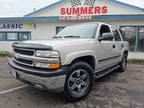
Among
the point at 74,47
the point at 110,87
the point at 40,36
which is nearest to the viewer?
the point at 74,47

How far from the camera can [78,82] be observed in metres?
3.55

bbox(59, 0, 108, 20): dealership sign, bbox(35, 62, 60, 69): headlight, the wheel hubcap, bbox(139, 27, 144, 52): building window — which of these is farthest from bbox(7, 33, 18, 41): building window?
bbox(35, 62, 60, 69): headlight

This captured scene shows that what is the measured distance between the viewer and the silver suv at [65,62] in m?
2.93

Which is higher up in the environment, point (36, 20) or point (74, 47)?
point (36, 20)

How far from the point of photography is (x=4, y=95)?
388 centimetres

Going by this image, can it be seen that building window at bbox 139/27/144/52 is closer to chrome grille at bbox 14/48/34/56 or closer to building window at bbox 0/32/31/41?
building window at bbox 0/32/31/41

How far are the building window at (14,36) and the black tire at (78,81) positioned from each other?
11.0 meters

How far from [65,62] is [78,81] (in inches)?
29.5

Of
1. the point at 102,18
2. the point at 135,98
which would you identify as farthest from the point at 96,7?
the point at 135,98

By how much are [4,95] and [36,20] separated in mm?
9389

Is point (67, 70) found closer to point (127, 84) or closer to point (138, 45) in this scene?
point (127, 84)

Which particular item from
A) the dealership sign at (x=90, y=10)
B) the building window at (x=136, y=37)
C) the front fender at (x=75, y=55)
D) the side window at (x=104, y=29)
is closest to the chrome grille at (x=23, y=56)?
the front fender at (x=75, y=55)

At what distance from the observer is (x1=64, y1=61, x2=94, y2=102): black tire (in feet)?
10.6

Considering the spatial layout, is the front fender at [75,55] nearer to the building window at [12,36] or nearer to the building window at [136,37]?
the building window at [136,37]
